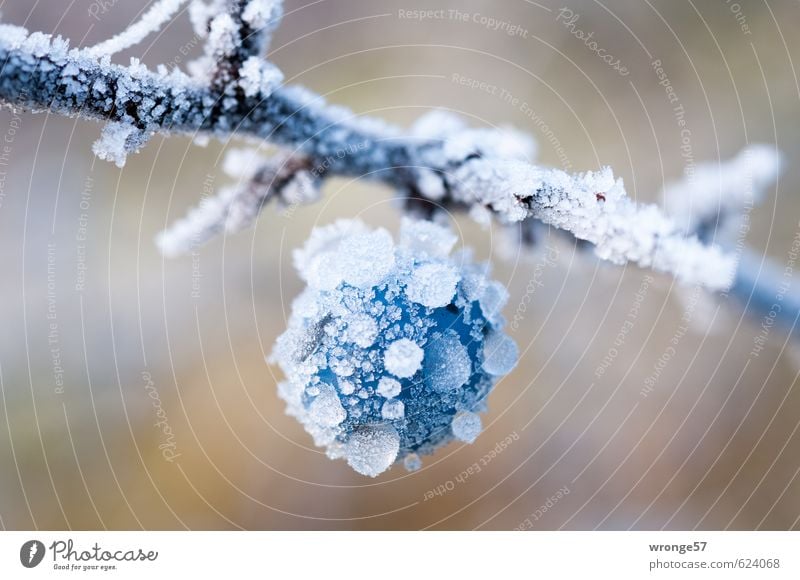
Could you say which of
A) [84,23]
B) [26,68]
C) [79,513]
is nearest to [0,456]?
[79,513]

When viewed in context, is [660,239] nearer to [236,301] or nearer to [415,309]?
[415,309]

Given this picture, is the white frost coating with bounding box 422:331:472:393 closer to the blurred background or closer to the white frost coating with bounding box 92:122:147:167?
the white frost coating with bounding box 92:122:147:167

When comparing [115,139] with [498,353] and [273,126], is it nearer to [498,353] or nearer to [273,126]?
[273,126]

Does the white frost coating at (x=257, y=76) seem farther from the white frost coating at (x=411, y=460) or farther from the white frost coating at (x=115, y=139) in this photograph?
the white frost coating at (x=411, y=460)

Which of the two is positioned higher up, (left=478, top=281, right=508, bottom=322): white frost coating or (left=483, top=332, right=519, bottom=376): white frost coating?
(left=478, top=281, right=508, bottom=322): white frost coating

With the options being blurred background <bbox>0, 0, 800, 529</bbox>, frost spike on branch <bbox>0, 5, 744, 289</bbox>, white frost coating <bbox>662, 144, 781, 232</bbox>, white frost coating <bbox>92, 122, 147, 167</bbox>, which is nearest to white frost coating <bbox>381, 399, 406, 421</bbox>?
frost spike on branch <bbox>0, 5, 744, 289</bbox>
